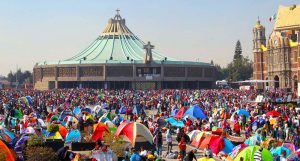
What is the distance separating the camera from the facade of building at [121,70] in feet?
286

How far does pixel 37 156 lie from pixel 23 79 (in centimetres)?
14953

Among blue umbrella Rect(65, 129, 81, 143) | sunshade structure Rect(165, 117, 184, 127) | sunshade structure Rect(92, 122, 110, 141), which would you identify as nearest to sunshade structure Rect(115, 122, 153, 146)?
sunshade structure Rect(92, 122, 110, 141)

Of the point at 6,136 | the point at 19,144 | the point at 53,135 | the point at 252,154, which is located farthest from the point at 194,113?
the point at 19,144

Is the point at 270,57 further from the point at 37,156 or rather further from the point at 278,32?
the point at 37,156

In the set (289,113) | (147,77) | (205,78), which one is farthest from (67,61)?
(289,113)

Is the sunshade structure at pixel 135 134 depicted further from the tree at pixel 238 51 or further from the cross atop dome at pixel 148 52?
the tree at pixel 238 51

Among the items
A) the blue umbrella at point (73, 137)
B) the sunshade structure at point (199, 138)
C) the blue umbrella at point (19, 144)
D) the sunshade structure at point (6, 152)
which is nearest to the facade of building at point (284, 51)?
the sunshade structure at point (199, 138)

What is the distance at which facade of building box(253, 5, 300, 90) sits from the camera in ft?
221

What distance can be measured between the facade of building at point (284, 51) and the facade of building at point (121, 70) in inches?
688

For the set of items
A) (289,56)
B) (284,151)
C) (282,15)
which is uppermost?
(282,15)

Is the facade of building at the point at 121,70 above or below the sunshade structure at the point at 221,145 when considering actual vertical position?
above

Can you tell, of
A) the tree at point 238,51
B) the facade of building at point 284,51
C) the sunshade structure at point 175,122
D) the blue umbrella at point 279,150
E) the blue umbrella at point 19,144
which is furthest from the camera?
the tree at point 238,51

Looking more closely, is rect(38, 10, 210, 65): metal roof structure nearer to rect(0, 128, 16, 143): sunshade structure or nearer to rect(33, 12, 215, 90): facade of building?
rect(33, 12, 215, 90): facade of building

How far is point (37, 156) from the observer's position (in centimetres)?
1323
